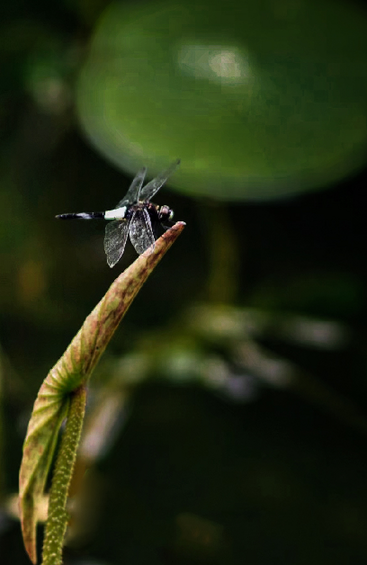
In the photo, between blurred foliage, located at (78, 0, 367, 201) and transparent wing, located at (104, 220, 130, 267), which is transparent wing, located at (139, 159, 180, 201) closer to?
transparent wing, located at (104, 220, 130, 267)

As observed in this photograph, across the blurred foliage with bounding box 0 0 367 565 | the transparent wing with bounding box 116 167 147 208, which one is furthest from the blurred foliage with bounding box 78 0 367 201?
the transparent wing with bounding box 116 167 147 208

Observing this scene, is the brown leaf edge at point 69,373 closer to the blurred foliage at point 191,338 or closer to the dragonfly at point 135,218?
the dragonfly at point 135,218

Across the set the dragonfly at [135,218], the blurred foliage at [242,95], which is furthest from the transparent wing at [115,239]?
the blurred foliage at [242,95]

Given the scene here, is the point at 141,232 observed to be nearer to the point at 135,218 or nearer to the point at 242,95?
the point at 135,218

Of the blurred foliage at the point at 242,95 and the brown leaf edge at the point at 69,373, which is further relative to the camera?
the blurred foliage at the point at 242,95

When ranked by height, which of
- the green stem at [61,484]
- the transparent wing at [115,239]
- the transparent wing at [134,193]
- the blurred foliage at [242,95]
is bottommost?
the green stem at [61,484]

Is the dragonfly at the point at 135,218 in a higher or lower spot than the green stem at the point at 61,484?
higher
